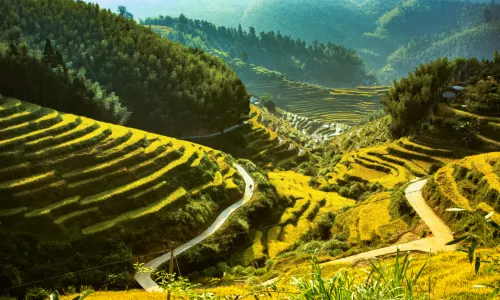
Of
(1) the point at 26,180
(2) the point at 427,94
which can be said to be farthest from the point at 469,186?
(2) the point at 427,94

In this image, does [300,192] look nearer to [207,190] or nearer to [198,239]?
[207,190]

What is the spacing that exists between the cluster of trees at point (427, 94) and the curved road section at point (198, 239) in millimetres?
28599

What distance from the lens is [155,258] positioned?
2502cm

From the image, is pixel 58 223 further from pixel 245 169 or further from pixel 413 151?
pixel 413 151

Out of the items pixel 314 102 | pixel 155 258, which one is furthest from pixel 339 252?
pixel 314 102

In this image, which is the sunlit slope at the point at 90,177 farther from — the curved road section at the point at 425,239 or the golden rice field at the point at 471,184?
the golden rice field at the point at 471,184

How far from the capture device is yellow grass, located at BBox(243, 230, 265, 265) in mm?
27172

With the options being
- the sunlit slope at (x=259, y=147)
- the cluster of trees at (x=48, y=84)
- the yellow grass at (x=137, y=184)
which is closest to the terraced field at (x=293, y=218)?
the yellow grass at (x=137, y=184)

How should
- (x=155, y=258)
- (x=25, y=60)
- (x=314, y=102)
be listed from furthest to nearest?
1. (x=314, y=102)
2. (x=25, y=60)
3. (x=155, y=258)

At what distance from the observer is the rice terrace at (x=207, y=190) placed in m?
14.7

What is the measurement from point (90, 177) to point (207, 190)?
9405mm

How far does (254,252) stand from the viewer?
2811cm

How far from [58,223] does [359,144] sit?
53.3 m

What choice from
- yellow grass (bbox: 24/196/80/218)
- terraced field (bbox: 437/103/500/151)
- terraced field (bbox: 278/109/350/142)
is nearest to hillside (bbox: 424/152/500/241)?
terraced field (bbox: 437/103/500/151)
